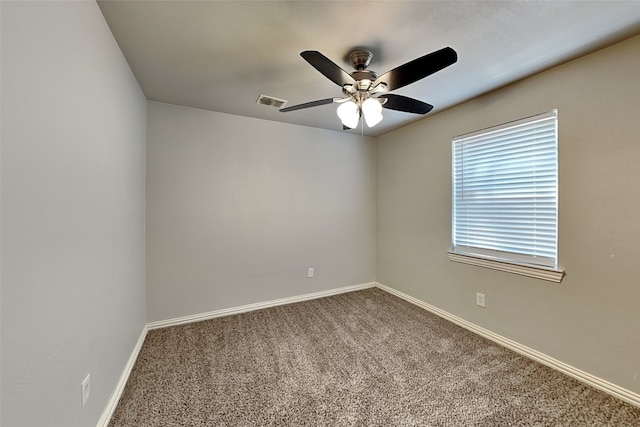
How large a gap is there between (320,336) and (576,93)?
2.91 meters

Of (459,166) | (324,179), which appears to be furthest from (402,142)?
(324,179)

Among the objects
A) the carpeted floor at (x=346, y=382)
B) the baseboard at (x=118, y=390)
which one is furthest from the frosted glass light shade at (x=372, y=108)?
the baseboard at (x=118, y=390)

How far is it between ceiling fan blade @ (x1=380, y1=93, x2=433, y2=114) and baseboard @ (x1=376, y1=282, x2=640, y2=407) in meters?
2.19

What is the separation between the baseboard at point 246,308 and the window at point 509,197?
5.17ft

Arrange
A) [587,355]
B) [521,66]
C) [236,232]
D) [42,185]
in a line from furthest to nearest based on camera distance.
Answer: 1. [236,232]
2. [521,66]
3. [587,355]
4. [42,185]

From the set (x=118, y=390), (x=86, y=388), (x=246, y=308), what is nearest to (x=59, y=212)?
(x=86, y=388)

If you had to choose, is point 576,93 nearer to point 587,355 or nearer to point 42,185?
point 587,355

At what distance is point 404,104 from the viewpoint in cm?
192

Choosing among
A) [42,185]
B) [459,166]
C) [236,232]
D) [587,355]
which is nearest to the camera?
[42,185]

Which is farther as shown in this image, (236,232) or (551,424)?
(236,232)

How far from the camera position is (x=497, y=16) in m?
1.46

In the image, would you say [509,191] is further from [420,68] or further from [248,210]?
[248,210]

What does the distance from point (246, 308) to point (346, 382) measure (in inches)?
64.6

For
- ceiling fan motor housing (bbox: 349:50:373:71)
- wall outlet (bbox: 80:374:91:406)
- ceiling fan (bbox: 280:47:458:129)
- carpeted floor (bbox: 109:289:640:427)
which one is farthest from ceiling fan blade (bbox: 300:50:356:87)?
carpeted floor (bbox: 109:289:640:427)
